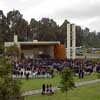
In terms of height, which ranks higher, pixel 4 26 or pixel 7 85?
pixel 4 26

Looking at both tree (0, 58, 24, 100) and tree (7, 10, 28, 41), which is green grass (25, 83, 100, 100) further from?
tree (7, 10, 28, 41)

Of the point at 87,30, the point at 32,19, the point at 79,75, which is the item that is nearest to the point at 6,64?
the point at 79,75

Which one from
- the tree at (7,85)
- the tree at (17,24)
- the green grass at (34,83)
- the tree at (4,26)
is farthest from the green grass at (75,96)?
the tree at (17,24)

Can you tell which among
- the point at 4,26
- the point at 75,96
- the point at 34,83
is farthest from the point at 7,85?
the point at 4,26

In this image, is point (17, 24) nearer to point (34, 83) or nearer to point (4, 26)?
point (4, 26)

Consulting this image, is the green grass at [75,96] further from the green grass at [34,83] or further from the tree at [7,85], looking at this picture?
the tree at [7,85]

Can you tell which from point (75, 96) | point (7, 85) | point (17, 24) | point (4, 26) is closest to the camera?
point (7, 85)

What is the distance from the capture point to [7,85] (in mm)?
7734

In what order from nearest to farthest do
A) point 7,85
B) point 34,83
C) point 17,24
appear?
point 7,85
point 34,83
point 17,24

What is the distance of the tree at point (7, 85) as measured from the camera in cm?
757

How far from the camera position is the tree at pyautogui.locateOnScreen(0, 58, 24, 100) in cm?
757

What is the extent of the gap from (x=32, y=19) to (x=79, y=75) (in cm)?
6940

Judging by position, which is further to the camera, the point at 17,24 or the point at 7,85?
the point at 17,24

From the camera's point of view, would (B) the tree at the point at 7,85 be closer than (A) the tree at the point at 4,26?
Yes
